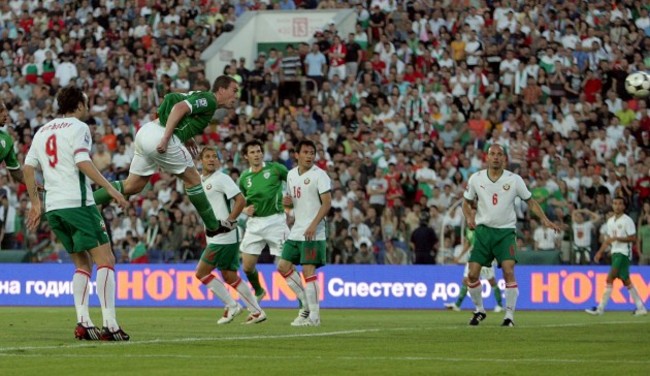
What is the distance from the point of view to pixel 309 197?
747 inches

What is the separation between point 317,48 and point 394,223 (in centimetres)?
872

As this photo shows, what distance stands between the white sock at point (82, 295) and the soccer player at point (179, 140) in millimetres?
1867

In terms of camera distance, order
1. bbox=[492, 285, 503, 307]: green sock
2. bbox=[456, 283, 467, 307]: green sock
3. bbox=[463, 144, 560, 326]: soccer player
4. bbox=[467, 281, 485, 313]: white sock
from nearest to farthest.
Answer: bbox=[463, 144, 560, 326]: soccer player
bbox=[467, 281, 485, 313]: white sock
bbox=[492, 285, 503, 307]: green sock
bbox=[456, 283, 467, 307]: green sock

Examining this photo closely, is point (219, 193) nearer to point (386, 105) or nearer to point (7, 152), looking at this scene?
point (7, 152)

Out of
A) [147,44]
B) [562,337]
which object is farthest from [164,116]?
[147,44]

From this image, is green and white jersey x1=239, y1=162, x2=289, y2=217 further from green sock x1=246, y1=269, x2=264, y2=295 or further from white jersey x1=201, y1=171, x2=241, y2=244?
green sock x1=246, y1=269, x2=264, y2=295

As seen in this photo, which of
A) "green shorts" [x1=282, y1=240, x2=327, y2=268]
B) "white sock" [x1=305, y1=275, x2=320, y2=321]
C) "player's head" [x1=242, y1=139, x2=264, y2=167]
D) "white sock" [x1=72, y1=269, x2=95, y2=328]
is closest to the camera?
"white sock" [x1=72, y1=269, x2=95, y2=328]

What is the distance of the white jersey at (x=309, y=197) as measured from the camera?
18.9 meters

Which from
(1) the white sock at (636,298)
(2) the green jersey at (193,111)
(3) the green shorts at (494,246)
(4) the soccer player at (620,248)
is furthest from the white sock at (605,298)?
(2) the green jersey at (193,111)

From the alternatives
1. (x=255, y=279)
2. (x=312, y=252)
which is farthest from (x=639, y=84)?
(x=255, y=279)

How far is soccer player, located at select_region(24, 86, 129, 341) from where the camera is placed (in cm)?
1396

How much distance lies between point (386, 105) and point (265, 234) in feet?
44.4

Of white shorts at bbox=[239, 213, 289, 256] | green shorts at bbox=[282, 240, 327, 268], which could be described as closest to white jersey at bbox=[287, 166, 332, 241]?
green shorts at bbox=[282, 240, 327, 268]

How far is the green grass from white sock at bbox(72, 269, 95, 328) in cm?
27
